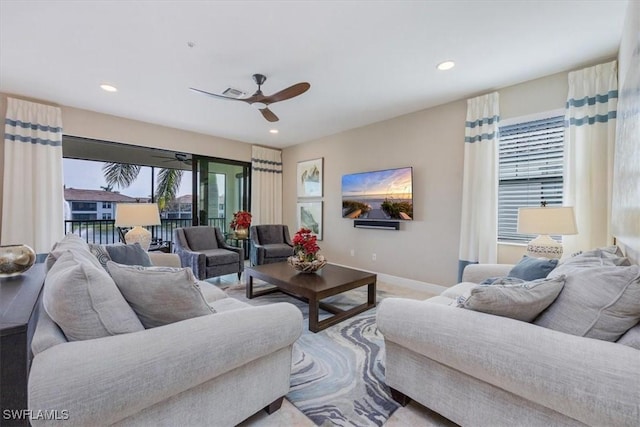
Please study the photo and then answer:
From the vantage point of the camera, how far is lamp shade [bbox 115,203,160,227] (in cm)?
312

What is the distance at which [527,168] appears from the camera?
9.99 ft

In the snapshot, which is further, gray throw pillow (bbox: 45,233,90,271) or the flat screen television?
the flat screen television

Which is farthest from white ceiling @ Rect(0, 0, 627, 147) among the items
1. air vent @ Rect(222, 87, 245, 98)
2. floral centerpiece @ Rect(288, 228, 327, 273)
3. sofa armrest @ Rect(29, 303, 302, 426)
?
sofa armrest @ Rect(29, 303, 302, 426)

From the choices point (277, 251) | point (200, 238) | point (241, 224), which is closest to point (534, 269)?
point (277, 251)

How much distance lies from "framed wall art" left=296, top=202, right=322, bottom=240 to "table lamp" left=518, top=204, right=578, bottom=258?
329cm

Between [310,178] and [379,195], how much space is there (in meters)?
1.66

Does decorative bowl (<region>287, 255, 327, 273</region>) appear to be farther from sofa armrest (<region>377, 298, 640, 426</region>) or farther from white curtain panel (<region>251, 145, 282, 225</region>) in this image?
white curtain panel (<region>251, 145, 282, 225</region>)

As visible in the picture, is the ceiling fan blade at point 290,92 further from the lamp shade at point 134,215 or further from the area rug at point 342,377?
the area rug at point 342,377

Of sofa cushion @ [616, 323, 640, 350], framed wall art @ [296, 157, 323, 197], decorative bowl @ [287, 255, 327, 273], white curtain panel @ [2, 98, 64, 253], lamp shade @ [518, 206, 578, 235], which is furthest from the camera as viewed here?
framed wall art @ [296, 157, 323, 197]

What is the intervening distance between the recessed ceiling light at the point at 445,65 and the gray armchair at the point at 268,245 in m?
3.20

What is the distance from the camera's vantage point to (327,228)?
512cm

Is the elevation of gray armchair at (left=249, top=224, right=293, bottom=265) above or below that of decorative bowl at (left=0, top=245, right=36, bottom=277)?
below

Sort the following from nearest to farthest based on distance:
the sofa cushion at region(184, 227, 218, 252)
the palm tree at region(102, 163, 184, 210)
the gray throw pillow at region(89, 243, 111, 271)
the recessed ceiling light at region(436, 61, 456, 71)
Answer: the gray throw pillow at region(89, 243, 111, 271), the recessed ceiling light at region(436, 61, 456, 71), the sofa cushion at region(184, 227, 218, 252), the palm tree at region(102, 163, 184, 210)

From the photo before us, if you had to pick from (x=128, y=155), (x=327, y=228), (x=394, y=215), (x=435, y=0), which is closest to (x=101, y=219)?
(x=128, y=155)
